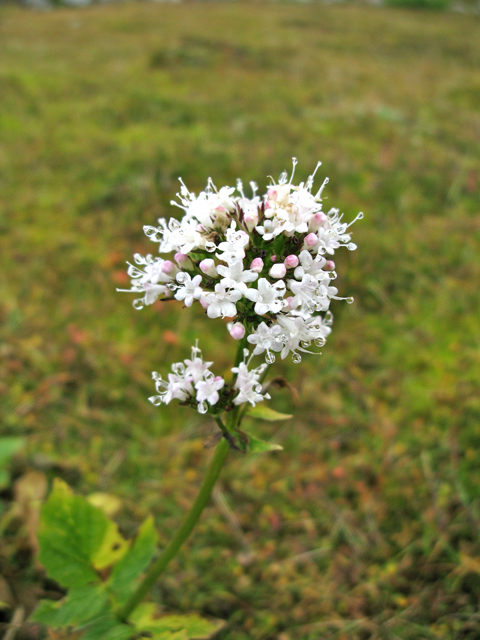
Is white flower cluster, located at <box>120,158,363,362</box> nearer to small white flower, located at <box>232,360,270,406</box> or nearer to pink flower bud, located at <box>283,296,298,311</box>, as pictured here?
pink flower bud, located at <box>283,296,298,311</box>

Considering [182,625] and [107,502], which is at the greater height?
[107,502]

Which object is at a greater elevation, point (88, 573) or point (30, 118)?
point (30, 118)

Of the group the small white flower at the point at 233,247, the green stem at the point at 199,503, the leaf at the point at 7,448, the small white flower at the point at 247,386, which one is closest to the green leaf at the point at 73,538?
the green stem at the point at 199,503

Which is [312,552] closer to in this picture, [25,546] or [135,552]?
[135,552]

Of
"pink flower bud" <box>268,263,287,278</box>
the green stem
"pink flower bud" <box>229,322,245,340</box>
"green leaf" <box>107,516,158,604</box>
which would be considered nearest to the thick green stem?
the green stem

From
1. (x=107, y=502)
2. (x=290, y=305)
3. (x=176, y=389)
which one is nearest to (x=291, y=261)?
(x=290, y=305)

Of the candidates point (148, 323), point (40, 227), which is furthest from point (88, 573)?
point (40, 227)

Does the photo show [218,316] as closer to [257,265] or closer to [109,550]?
[257,265]
